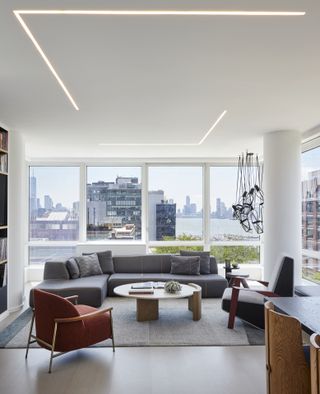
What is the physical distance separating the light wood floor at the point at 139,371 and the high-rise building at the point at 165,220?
15.0ft

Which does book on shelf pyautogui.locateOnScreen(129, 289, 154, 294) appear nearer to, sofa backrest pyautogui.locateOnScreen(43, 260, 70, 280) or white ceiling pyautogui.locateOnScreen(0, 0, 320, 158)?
sofa backrest pyautogui.locateOnScreen(43, 260, 70, 280)

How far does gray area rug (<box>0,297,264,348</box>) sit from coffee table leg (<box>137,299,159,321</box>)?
100 millimetres

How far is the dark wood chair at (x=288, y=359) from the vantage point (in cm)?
201

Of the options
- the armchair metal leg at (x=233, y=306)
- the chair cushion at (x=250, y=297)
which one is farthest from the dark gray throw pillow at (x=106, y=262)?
the armchair metal leg at (x=233, y=306)

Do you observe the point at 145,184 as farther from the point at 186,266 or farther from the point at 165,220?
the point at 186,266

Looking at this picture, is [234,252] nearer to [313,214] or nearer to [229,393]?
[313,214]

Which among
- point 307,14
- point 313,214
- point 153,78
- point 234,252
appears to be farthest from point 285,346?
point 234,252

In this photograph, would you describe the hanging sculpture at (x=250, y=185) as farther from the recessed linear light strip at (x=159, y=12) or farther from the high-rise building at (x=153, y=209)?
the recessed linear light strip at (x=159, y=12)

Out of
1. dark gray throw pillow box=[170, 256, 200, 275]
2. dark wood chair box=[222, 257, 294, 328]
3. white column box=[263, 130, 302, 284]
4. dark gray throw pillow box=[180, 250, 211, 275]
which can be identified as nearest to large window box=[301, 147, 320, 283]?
white column box=[263, 130, 302, 284]

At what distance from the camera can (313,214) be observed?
233 inches

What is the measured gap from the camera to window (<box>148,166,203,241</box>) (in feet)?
28.4

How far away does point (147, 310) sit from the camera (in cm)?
524

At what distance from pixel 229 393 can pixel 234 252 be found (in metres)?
5.70

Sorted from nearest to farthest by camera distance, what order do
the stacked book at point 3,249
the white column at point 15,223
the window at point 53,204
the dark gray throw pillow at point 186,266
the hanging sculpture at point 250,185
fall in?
1. the stacked book at point 3,249
2. the white column at point 15,223
3. the dark gray throw pillow at point 186,266
4. the hanging sculpture at point 250,185
5. the window at point 53,204
